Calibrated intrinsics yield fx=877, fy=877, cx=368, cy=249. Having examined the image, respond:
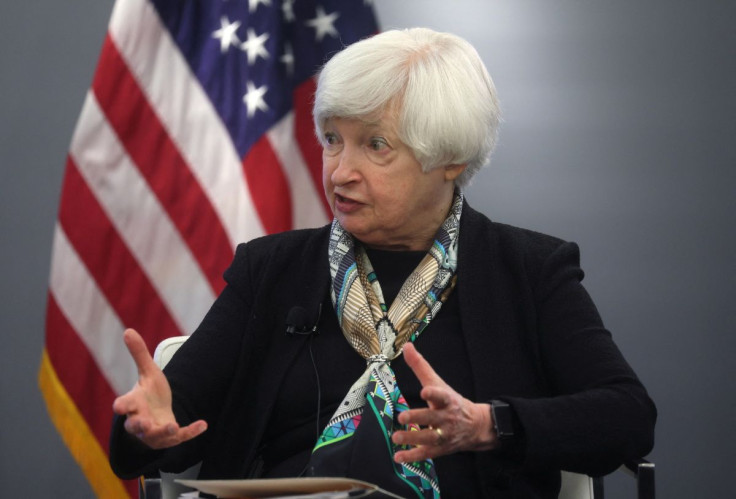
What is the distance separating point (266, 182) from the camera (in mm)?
2609

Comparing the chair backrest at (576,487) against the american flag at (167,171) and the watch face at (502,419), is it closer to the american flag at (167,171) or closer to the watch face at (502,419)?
the watch face at (502,419)

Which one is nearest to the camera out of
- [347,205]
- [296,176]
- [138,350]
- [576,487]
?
[138,350]

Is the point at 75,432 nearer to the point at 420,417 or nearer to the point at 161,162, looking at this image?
the point at 161,162

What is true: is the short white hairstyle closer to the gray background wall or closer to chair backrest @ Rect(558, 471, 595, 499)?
chair backrest @ Rect(558, 471, 595, 499)

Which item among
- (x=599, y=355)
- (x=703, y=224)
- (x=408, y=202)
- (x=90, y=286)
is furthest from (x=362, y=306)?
(x=703, y=224)

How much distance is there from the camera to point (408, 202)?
174 cm

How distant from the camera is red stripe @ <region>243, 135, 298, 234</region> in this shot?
2.61 meters

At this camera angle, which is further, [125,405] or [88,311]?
[88,311]

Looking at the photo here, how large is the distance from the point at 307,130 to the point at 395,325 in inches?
43.8

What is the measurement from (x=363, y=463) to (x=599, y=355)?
48 cm

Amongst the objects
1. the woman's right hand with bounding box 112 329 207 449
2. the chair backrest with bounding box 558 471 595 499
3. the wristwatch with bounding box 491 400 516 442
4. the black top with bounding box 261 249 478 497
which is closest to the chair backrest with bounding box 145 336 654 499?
the chair backrest with bounding box 558 471 595 499

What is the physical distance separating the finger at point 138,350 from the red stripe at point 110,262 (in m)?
1.14

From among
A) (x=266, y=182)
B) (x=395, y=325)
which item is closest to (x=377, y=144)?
(x=395, y=325)

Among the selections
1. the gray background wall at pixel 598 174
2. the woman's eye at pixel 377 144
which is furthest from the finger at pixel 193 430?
the gray background wall at pixel 598 174
